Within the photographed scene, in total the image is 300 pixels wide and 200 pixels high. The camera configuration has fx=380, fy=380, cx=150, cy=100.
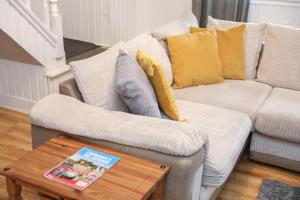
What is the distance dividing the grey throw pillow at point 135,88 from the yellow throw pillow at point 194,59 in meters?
0.69

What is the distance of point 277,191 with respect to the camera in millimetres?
2393

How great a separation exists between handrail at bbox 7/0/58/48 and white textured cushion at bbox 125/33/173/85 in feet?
2.75

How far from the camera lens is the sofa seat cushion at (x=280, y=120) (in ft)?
7.95

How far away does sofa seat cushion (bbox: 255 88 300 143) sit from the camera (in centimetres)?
242

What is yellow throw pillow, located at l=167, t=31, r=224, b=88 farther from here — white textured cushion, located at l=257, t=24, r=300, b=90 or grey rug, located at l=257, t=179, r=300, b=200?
grey rug, located at l=257, t=179, r=300, b=200

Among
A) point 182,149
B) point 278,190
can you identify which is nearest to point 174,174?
point 182,149

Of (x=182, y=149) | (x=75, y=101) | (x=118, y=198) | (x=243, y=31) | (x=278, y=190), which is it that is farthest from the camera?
(x=243, y=31)

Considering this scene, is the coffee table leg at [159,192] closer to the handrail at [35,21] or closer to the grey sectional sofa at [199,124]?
the grey sectional sofa at [199,124]

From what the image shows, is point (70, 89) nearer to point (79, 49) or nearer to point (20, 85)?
point (20, 85)

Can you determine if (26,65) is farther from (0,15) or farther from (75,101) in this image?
(75,101)

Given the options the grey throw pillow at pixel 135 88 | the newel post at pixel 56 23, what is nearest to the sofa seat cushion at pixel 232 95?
the grey throw pillow at pixel 135 88

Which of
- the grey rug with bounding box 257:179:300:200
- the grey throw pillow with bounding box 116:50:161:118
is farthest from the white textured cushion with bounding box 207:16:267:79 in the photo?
the grey throw pillow with bounding box 116:50:161:118

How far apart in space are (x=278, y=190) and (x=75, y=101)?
4.57ft

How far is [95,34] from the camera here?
4.16 m
